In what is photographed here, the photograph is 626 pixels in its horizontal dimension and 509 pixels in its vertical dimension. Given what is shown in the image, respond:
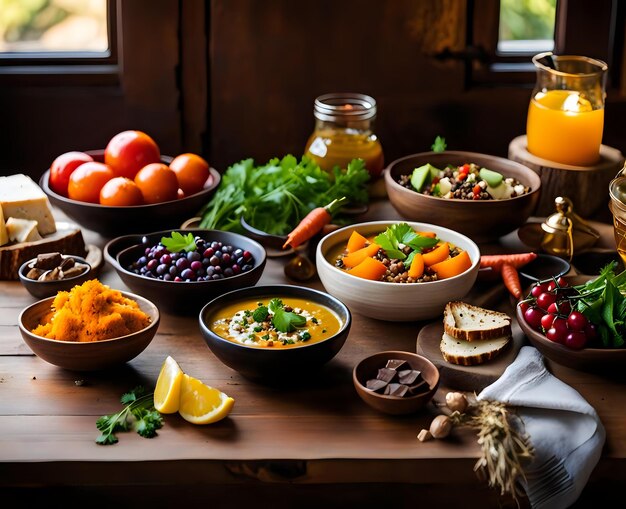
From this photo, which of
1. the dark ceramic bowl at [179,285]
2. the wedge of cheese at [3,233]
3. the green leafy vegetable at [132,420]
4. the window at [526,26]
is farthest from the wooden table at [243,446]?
the window at [526,26]

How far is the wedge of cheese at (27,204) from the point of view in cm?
233

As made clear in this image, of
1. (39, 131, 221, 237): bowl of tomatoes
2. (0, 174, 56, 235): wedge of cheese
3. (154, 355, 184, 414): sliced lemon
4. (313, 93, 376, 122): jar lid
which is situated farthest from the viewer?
(313, 93, 376, 122): jar lid

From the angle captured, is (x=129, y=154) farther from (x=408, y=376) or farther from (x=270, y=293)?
(x=408, y=376)

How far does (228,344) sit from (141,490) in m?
0.32

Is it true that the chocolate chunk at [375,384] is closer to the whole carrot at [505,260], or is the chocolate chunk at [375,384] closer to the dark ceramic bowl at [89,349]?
the dark ceramic bowl at [89,349]

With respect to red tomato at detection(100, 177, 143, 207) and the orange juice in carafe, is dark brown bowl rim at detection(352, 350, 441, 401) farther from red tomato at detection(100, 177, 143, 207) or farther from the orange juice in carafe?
the orange juice in carafe

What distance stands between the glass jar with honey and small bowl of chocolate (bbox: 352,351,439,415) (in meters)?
1.00

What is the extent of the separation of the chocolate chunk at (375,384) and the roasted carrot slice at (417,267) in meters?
Answer: 0.36

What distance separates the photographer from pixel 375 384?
5.66 feet

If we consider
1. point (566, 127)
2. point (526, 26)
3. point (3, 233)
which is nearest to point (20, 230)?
point (3, 233)

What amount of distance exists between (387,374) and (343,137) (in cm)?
111

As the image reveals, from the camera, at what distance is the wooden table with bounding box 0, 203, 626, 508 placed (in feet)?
5.22

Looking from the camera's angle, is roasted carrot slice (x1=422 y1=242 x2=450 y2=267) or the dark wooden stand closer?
roasted carrot slice (x1=422 y1=242 x2=450 y2=267)

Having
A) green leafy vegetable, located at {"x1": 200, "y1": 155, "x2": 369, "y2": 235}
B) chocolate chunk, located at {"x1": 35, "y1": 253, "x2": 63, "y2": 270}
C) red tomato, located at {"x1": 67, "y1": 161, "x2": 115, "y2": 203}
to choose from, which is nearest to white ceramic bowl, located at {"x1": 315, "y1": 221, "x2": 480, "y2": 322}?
green leafy vegetable, located at {"x1": 200, "y1": 155, "x2": 369, "y2": 235}
